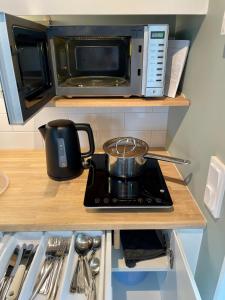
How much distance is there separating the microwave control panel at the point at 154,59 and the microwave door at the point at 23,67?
35 cm

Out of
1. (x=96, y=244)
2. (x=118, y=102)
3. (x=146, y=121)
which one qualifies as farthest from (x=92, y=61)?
(x=96, y=244)

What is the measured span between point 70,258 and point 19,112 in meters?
0.47

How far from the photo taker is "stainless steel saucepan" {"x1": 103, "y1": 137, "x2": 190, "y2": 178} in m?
0.88

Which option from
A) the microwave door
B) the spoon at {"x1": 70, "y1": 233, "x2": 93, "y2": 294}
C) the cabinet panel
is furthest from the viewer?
the spoon at {"x1": 70, "y1": 233, "x2": 93, "y2": 294}

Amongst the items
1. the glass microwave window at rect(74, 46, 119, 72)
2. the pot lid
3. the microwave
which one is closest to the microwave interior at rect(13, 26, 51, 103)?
the microwave

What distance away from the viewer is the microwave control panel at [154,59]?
0.76 m

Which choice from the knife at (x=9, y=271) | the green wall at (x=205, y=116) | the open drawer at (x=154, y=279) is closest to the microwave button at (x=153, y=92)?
the green wall at (x=205, y=116)

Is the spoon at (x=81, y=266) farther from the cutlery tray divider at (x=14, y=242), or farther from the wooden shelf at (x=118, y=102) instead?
the wooden shelf at (x=118, y=102)

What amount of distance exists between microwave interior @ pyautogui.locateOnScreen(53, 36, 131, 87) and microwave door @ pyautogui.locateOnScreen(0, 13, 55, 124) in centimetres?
7

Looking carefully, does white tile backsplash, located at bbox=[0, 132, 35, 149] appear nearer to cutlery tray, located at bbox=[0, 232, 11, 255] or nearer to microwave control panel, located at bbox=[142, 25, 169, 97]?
cutlery tray, located at bbox=[0, 232, 11, 255]

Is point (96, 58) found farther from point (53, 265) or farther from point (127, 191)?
point (53, 265)

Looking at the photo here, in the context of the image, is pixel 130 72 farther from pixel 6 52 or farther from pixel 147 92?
pixel 6 52

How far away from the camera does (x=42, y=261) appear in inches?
30.3

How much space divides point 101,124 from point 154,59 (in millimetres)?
525
